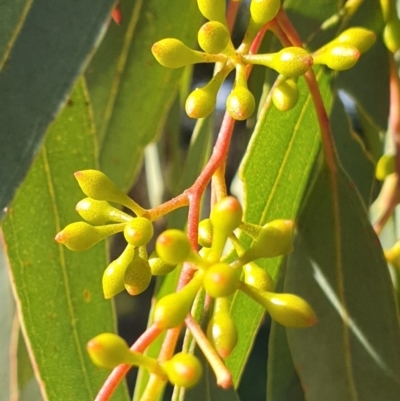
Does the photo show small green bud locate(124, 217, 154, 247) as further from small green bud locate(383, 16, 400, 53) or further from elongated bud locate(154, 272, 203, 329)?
small green bud locate(383, 16, 400, 53)

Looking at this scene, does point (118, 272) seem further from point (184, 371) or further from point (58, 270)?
point (58, 270)

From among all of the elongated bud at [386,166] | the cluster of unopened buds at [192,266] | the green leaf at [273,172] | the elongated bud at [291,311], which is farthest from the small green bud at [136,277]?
the elongated bud at [386,166]

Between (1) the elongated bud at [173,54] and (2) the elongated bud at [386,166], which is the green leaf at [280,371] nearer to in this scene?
(2) the elongated bud at [386,166]

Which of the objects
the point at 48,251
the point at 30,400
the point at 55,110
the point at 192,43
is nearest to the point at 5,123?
the point at 55,110

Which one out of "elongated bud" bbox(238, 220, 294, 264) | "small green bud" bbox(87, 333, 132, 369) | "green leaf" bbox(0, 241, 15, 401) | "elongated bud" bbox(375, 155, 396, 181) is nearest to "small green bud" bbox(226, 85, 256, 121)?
"elongated bud" bbox(238, 220, 294, 264)

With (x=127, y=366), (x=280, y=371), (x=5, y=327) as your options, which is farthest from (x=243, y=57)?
(x=5, y=327)

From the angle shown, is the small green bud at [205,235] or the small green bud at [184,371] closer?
the small green bud at [184,371]

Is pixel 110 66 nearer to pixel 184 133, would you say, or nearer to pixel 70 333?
pixel 70 333
